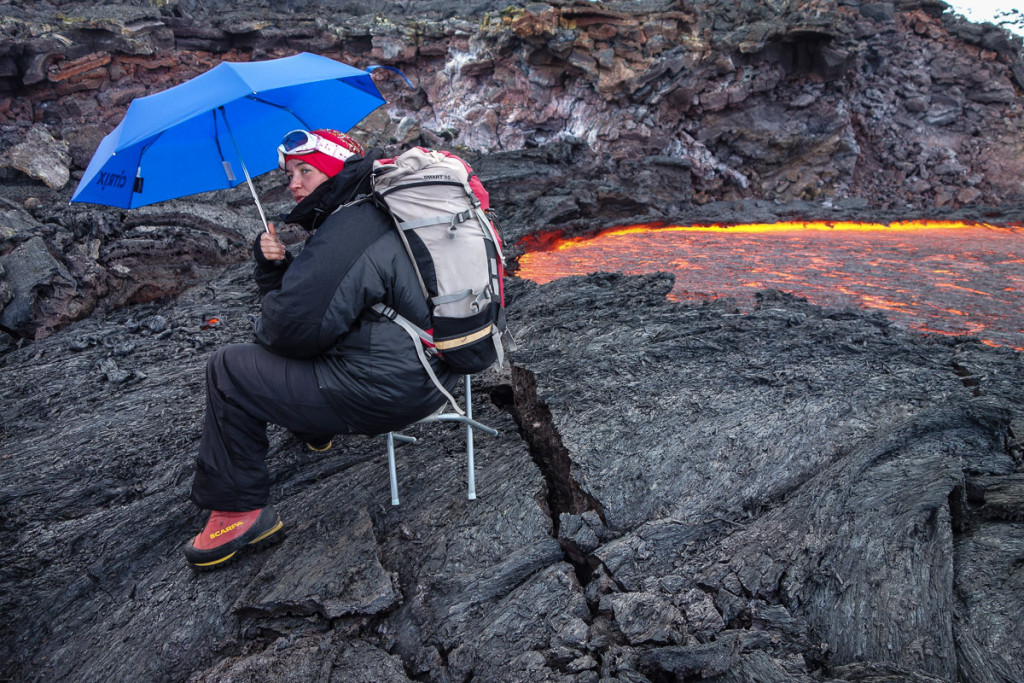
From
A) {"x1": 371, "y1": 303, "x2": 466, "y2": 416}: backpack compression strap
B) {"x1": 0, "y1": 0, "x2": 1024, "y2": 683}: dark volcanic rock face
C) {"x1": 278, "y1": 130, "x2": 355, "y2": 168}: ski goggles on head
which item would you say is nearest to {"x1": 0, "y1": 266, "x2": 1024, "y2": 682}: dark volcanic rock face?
{"x1": 0, "y1": 0, "x2": 1024, "y2": 683}: dark volcanic rock face

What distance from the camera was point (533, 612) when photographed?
8.66 ft

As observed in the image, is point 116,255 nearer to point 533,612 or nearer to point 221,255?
point 221,255

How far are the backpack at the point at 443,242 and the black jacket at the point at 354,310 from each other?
0.06 meters

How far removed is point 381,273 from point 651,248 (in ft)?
18.0

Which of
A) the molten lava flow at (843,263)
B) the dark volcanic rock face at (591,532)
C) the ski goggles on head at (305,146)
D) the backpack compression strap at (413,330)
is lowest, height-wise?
the dark volcanic rock face at (591,532)

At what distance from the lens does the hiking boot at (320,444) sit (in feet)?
12.1

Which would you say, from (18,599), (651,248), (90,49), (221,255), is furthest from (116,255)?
(90,49)

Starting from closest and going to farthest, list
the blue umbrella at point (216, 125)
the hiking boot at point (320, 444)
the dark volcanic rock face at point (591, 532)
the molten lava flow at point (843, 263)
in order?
the dark volcanic rock face at point (591, 532), the blue umbrella at point (216, 125), the hiking boot at point (320, 444), the molten lava flow at point (843, 263)

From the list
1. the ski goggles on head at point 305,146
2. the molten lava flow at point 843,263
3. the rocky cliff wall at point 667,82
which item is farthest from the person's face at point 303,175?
the rocky cliff wall at point 667,82

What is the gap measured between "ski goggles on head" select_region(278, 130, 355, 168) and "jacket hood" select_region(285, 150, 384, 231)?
0.32 feet

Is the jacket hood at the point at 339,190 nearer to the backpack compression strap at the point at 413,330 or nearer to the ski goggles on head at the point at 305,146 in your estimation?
the ski goggles on head at the point at 305,146

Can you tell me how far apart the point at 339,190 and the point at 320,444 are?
168cm

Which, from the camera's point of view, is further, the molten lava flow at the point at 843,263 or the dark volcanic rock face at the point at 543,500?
the molten lava flow at the point at 843,263

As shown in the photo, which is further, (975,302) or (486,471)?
(975,302)
